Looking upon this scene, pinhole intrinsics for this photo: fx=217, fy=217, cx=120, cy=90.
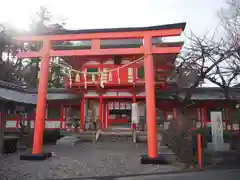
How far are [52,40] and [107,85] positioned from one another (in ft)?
27.7

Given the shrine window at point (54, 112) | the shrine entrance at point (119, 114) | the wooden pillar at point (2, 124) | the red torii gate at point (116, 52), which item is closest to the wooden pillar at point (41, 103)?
the red torii gate at point (116, 52)

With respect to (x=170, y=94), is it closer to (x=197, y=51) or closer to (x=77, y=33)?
(x=197, y=51)

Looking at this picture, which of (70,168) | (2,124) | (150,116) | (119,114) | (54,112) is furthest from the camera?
(54,112)

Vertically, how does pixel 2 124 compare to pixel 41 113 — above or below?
below

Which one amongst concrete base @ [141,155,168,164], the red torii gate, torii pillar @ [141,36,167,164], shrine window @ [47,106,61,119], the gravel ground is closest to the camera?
the gravel ground

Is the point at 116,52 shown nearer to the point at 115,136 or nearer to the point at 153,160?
the point at 153,160

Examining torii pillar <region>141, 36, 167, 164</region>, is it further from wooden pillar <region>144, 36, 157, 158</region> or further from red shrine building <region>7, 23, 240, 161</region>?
red shrine building <region>7, 23, 240, 161</region>

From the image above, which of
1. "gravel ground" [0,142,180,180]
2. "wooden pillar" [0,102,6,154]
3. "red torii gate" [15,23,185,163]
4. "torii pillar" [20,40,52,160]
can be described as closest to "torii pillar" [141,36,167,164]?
"red torii gate" [15,23,185,163]

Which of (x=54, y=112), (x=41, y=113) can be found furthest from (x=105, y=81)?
(x=54, y=112)

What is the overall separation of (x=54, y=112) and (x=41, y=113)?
42.3 feet

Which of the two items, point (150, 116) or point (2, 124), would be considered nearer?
point (150, 116)

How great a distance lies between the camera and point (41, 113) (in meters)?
8.86

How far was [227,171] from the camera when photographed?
744cm

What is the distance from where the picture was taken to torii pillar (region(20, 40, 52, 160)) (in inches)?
337
